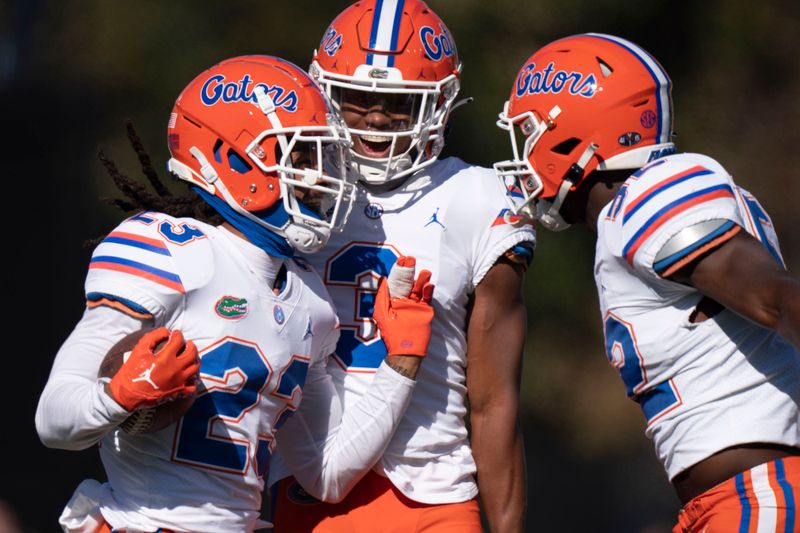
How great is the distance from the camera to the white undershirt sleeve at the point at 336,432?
3.25 metres

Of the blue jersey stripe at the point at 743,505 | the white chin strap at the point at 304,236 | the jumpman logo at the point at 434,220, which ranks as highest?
the white chin strap at the point at 304,236

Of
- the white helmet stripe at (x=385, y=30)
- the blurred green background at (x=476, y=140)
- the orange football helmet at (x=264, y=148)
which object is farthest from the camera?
the blurred green background at (x=476, y=140)

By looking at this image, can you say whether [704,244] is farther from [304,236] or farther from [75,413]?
[75,413]

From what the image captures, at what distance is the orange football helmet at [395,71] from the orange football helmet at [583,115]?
331 millimetres

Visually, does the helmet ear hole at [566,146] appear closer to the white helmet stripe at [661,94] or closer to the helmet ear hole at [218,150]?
the white helmet stripe at [661,94]

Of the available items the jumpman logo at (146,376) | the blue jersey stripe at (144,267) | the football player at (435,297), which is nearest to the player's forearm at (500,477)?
the football player at (435,297)

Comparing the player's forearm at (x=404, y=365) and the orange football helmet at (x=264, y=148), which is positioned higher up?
the orange football helmet at (x=264, y=148)

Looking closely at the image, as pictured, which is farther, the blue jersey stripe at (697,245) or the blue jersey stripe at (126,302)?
the blue jersey stripe at (126,302)

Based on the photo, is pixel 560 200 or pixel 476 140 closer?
pixel 560 200

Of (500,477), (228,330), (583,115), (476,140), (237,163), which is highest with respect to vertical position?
(583,115)

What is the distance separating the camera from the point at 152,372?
8.53ft

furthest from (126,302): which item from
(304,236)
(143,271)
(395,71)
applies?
(395,71)

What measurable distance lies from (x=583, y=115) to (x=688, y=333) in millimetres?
671

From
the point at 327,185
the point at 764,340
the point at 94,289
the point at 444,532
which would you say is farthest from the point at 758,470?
the point at 94,289
